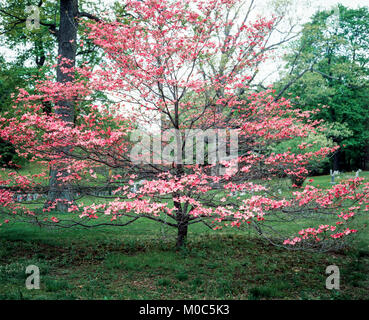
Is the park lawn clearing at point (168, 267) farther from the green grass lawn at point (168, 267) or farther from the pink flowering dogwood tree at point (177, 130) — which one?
the pink flowering dogwood tree at point (177, 130)

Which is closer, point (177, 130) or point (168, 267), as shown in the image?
point (168, 267)

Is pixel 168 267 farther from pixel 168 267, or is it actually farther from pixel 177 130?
pixel 177 130

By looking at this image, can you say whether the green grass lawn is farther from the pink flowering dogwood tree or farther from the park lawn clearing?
the pink flowering dogwood tree

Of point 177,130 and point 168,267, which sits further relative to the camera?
point 177,130

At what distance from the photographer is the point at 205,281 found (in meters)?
4.88

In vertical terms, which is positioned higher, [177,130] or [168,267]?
[177,130]

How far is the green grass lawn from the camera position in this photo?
4.42 metres

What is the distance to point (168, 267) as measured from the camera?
18.1 ft

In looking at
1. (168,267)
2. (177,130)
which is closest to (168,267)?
(168,267)

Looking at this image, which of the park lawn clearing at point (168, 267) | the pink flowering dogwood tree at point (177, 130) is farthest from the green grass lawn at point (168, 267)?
the pink flowering dogwood tree at point (177, 130)

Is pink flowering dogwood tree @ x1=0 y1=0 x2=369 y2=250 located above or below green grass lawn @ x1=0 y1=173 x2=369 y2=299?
above

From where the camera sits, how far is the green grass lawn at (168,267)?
14.5 feet

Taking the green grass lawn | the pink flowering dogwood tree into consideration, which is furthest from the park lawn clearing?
the pink flowering dogwood tree

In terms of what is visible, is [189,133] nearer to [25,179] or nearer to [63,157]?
[63,157]
